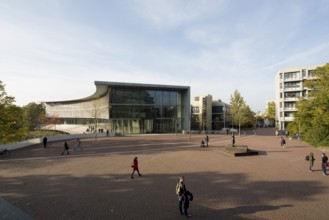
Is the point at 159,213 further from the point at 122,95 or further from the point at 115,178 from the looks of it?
the point at 122,95

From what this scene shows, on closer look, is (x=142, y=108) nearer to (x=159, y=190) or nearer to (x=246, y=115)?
(x=246, y=115)

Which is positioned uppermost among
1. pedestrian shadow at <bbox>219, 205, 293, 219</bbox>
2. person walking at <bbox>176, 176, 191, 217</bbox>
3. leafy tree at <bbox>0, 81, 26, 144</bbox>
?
leafy tree at <bbox>0, 81, 26, 144</bbox>

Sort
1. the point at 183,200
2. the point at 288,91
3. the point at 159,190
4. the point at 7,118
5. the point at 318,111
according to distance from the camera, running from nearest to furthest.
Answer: the point at 183,200, the point at 159,190, the point at 7,118, the point at 318,111, the point at 288,91

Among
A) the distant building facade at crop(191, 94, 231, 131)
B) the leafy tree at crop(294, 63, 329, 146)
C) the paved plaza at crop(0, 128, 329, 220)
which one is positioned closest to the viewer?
the paved plaza at crop(0, 128, 329, 220)

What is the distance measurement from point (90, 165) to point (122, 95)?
35732 millimetres

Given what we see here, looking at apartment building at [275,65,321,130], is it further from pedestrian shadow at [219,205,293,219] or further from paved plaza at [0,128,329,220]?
pedestrian shadow at [219,205,293,219]

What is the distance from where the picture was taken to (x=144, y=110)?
179 feet

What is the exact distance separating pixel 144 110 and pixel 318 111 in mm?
34754

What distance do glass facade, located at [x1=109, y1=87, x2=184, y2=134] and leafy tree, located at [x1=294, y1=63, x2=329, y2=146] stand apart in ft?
83.0

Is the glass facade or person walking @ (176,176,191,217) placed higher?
the glass facade

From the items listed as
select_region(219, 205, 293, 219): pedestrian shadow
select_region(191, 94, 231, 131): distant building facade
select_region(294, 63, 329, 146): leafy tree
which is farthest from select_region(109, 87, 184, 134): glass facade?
select_region(219, 205, 293, 219): pedestrian shadow

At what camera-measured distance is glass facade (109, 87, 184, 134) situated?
52.4 metres

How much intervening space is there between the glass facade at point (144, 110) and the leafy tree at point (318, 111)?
2529cm

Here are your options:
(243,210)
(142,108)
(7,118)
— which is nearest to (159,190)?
(243,210)
